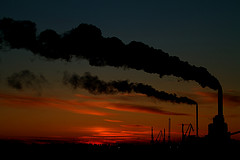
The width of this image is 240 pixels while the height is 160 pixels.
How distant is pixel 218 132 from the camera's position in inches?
1462

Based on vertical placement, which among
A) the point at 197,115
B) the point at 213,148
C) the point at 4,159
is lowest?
the point at 4,159

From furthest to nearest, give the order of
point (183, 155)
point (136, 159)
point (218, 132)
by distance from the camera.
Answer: point (136, 159)
point (183, 155)
point (218, 132)

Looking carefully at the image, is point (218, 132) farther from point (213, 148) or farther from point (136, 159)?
point (136, 159)

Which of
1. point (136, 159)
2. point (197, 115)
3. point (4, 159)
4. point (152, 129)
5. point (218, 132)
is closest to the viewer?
point (218, 132)

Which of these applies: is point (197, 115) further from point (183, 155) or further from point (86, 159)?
point (86, 159)

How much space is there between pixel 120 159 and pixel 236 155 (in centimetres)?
2390

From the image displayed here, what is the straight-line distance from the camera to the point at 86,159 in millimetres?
57344

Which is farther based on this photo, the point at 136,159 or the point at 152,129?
the point at 152,129

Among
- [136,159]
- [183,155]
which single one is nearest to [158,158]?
[136,159]

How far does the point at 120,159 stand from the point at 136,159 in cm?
350

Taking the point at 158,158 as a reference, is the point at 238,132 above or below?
above

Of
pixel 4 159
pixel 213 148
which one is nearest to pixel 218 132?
pixel 213 148

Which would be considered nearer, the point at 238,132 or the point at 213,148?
the point at 213,148

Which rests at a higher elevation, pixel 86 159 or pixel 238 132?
pixel 238 132
